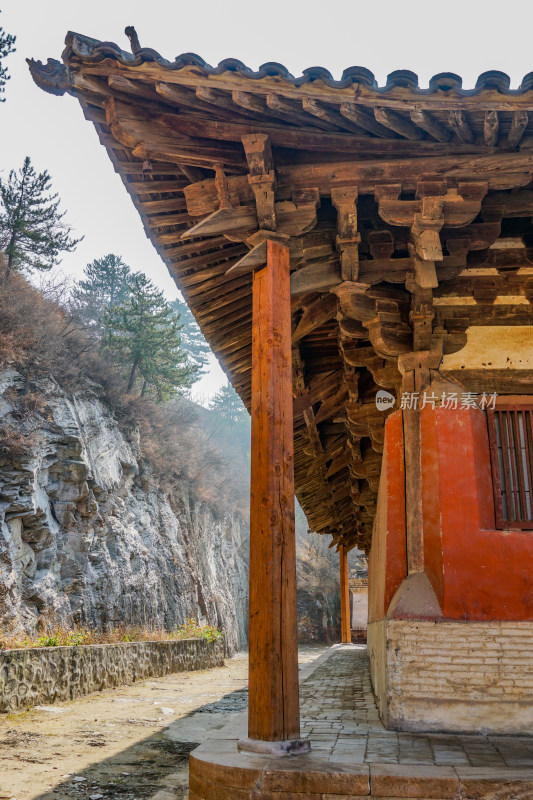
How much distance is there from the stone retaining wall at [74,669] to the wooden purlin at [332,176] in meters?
5.78

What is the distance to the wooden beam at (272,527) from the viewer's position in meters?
3.58

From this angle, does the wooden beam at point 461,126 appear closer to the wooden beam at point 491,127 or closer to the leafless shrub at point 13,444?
the wooden beam at point 491,127

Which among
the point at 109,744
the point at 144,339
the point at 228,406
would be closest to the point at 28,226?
the point at 144,339

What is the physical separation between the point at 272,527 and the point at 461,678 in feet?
6.29

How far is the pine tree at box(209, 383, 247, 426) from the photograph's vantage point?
59.3 m

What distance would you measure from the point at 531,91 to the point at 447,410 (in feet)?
7.64

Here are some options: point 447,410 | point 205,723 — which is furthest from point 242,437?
point 447,410

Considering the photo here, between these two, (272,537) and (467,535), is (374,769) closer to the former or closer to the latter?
(272,537)

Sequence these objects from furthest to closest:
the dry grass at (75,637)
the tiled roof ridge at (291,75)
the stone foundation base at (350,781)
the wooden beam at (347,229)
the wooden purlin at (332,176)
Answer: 1. the dry grass at (75,637)
2. the wooden beam at (347,229)
3. the wooden purlin at (332,176)
4. the tiled roof ridge at (291,75)
5. the stone foundation base at (350,781)

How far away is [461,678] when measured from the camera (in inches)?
179

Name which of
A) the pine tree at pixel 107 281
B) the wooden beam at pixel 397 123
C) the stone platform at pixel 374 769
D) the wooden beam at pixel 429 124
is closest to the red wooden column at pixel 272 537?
the stone platform at pixel 374 769

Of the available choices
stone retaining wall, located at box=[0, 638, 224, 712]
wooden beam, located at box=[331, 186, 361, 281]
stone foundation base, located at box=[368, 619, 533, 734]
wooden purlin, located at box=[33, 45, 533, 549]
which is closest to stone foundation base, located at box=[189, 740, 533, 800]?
stone foundation base, located at box=[368, 619, 533, 734]

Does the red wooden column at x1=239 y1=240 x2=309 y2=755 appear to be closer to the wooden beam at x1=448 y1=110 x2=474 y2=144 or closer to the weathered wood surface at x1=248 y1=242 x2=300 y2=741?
the weathered wood surface at x1=248 y1=242 x2=300 y2=741

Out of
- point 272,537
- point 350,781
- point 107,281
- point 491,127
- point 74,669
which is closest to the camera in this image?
point 350,781
